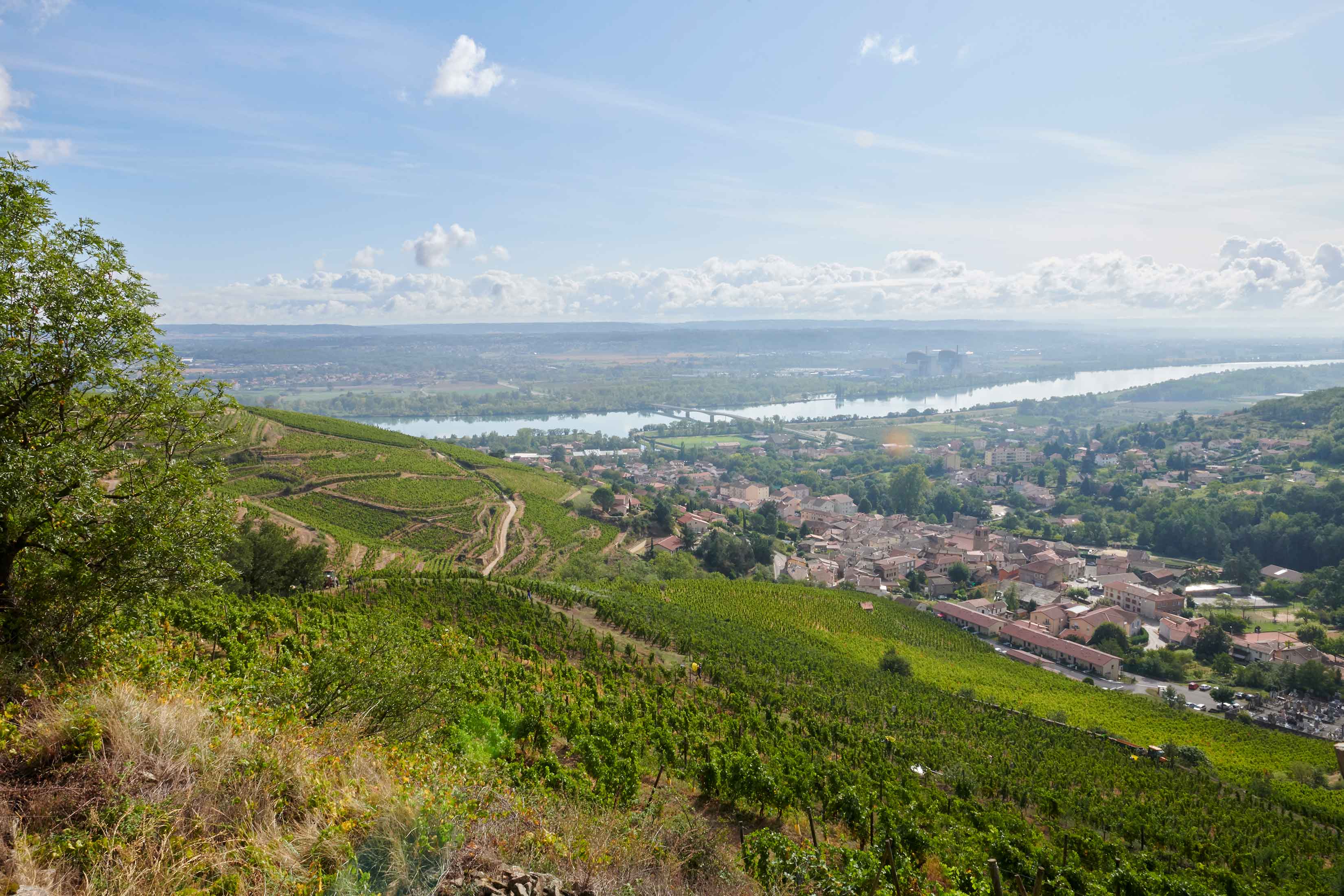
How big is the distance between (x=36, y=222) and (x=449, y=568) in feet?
81.8

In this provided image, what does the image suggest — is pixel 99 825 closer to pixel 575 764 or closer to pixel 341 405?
pixel 575 764

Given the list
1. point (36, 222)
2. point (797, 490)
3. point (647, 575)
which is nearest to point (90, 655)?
point (36, 222)

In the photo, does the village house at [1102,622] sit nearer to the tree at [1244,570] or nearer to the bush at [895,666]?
the tree at [1244,570]

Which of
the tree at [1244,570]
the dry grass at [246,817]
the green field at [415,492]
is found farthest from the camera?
the tree at [1244,570]

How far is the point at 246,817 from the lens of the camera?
4422 millimetres

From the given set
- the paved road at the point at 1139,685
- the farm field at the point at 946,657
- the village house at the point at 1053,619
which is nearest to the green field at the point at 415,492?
the farm field at the point at 946,657

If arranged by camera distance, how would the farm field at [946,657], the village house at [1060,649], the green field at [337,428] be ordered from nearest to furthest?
1. the farm field at [946,657]
2. the village house at [1060,649]
3. the green field at [337,428]

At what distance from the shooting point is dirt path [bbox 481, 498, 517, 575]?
3306 cm

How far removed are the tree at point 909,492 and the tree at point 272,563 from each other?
208 feet

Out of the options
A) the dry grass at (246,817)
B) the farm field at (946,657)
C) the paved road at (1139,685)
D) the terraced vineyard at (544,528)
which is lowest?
the paved road at (1139,685)

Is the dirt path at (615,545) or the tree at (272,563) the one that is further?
the dirt path at (615,545)

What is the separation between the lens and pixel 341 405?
12338 cm

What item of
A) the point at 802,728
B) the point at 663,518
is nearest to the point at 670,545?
the point at 663,518

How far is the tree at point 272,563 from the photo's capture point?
19062mm
